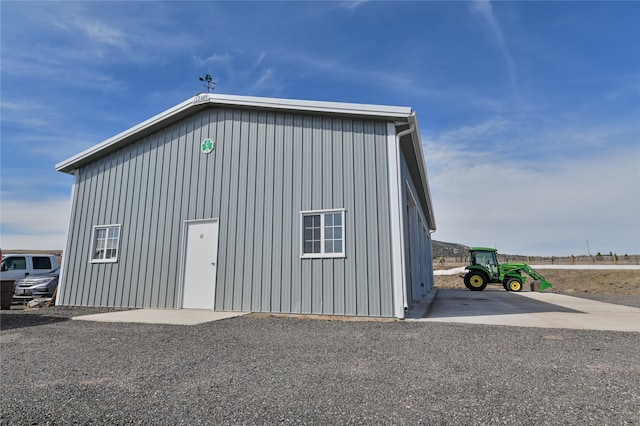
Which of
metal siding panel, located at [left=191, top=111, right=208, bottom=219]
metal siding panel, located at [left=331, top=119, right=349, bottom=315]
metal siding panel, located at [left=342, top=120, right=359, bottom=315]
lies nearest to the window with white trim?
metal siding panel, located at [left=191, top=111, right=208, bottom=219]

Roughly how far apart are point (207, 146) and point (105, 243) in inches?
165

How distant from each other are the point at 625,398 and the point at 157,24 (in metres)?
9.79

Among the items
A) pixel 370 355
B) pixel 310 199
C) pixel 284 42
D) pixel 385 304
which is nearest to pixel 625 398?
pixel 370 355

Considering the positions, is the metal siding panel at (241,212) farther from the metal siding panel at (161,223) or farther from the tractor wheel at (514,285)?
the tractor wheel at (514,285)

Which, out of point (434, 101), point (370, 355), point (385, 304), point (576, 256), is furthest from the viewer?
point (576, 256)

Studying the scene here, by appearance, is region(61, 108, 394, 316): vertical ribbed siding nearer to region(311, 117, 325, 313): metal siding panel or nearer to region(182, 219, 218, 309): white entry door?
region(311, 117, 325, 313): metal siding panel

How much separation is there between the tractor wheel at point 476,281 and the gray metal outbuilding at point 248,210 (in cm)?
919

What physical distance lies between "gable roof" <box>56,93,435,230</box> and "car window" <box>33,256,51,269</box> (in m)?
3.44

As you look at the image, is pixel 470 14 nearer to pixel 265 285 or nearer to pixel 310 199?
pixel 310 199

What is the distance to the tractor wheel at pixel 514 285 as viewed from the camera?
15.9 meters

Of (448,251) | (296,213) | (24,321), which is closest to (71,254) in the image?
(24,321)

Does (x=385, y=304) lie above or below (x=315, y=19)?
below

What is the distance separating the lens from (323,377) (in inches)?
113

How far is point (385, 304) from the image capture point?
623 centimetres
